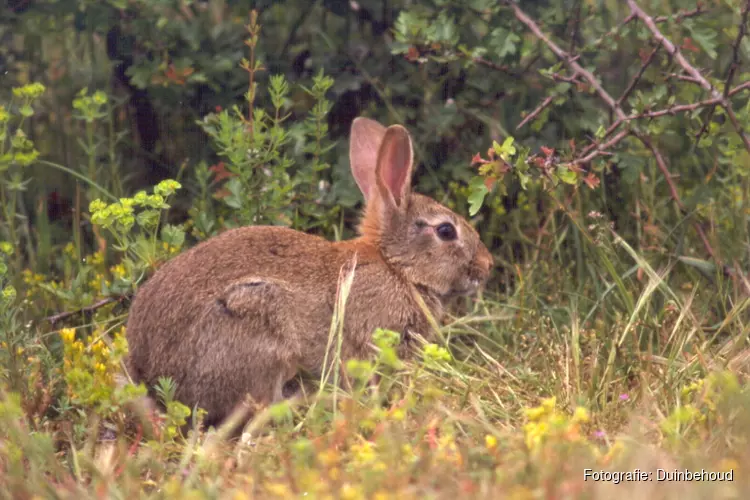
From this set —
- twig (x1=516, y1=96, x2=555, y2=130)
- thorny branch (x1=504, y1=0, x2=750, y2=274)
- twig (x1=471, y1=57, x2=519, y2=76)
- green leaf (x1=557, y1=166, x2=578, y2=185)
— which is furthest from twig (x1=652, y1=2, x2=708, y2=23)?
green leaf (x1=557, y1=166, x2=578, y2=185)

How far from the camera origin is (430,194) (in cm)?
588

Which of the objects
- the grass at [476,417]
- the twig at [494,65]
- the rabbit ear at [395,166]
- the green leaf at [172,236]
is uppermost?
the twig at [494,65]

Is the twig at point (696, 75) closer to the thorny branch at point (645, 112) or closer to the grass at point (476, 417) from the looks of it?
the thorny branch at point (645, 112)

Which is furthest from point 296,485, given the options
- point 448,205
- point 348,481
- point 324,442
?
point 448,205

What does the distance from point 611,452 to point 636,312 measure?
49.1 inches

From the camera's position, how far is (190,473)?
3.42 m

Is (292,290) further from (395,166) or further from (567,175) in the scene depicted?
(567,175)

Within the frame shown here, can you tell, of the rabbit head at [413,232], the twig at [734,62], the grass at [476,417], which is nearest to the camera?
the grass at [476,417]

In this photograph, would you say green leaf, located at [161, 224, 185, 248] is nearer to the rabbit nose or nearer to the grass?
the grass

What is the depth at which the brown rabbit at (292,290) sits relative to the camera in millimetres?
4180

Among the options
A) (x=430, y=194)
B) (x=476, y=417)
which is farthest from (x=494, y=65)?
(x=476, y=417)

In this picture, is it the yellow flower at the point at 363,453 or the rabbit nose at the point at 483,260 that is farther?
the rabbit nose at the point at 483,260

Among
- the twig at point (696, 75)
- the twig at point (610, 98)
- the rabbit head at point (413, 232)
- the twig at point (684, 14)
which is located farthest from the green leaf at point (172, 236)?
the twig at point (684, 14)

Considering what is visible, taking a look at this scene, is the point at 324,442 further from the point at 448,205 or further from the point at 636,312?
the point at 448,205
